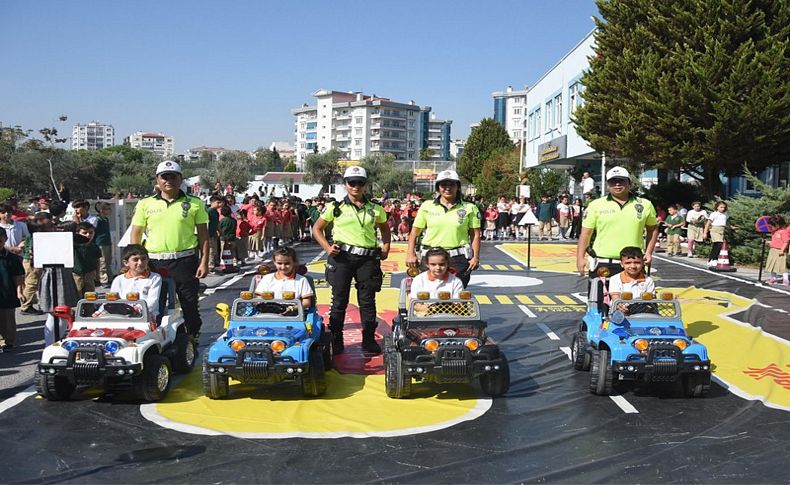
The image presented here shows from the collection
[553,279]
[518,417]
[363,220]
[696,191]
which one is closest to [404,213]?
[696,191]

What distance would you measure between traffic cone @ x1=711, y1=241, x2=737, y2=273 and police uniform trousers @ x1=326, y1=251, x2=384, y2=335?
12.5 meters

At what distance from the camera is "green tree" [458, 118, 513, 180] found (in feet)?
262

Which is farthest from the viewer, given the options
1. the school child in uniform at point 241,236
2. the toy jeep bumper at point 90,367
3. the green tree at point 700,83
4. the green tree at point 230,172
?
the green tree at point 230,172

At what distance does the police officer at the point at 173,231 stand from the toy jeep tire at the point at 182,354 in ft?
1.62

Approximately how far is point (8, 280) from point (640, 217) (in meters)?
7.28

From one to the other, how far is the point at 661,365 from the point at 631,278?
1507 mm

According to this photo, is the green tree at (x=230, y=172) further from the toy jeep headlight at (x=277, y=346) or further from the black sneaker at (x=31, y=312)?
the toy jeep headlight at (x=277, y=346)

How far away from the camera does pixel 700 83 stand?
21844 mm

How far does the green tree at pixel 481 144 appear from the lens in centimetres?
7988

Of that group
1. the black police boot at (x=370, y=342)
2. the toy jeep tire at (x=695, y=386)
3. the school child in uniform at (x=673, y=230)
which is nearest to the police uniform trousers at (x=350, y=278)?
the black police boot at (x=370, y=342)

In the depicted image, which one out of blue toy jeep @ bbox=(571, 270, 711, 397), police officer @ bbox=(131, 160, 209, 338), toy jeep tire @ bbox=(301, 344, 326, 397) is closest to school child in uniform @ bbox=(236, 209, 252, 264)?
police officer @ bbox=(131, 160, 209, 338)

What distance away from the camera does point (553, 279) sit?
16.3m

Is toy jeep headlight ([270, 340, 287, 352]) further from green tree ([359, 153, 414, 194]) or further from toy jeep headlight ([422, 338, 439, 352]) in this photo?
green tree ([359, 153, 414, 194])

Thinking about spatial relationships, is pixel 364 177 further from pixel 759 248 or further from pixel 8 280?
pixel 759 248
